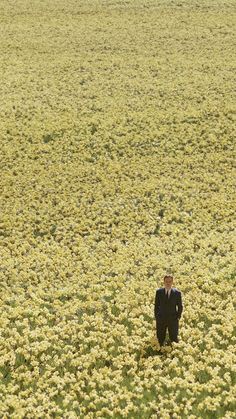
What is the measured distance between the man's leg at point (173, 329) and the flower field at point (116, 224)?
28 cm

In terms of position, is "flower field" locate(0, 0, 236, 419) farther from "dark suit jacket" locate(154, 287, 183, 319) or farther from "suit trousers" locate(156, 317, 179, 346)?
"dark suit jacket" locate(154, 287, 183, 319)

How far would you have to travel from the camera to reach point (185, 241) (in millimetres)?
20828

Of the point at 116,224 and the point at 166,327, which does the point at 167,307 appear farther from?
the point at 116,224

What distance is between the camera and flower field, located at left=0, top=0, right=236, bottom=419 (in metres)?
12.5

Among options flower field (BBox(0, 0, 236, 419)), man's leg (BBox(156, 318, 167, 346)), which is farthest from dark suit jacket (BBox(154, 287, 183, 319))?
flower field (BBox(0, 0, 236, 419))

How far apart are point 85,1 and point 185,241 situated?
59121 millimetres

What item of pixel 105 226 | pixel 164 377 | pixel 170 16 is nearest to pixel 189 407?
pixel 164 377

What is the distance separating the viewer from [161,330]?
1338cm

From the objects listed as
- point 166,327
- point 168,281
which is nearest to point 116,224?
point 166,327

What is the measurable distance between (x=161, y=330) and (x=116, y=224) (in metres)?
10.2

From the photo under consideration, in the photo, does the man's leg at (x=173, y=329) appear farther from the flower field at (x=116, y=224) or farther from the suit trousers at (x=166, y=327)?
the flower field at (x=116, y=224)

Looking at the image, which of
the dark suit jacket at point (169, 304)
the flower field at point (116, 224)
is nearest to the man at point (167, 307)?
Answer: the dark suit jacket at point (169, 304)

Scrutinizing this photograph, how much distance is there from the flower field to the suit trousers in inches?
10.8

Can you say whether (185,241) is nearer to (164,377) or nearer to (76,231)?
(76,231)
